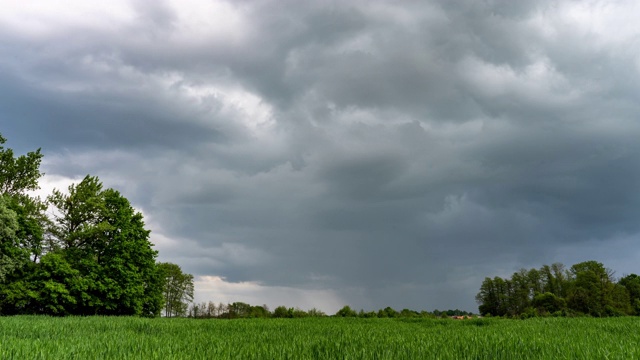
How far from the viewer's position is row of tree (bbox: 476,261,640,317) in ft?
151

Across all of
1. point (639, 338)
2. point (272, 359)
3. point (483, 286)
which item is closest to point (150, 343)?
point (272, 359)

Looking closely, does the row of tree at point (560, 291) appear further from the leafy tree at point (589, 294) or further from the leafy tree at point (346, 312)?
the leafy tree at point (346, 312)

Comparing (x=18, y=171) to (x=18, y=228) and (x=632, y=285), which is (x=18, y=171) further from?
(x=632, y=285)

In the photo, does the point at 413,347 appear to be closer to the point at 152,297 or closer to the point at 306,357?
the point at 306,357

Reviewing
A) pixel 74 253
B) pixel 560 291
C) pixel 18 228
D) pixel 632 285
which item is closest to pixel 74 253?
pixel 74 253

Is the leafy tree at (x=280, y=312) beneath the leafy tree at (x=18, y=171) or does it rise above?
beneath

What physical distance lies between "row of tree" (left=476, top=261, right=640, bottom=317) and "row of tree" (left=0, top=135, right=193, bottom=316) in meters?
43.9

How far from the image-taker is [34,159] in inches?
1877

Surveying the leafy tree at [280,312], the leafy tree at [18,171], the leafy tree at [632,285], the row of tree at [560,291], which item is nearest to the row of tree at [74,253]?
the leafy tree at [18,171]

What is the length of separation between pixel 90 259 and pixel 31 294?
19.0ft

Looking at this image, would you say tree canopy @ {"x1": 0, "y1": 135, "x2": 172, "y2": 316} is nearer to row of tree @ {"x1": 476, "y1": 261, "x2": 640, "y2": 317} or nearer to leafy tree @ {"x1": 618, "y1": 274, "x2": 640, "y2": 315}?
row of tree @ {"x1": 476, "y1": 261, "x2": 640, "y2": 317}

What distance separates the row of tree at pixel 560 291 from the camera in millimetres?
45938

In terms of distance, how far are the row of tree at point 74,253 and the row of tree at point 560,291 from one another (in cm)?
4386

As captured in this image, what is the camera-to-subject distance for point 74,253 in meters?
42.8
